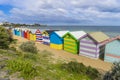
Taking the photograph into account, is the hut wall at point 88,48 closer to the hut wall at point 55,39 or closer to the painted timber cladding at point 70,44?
the painted timber cladding at point 70,44

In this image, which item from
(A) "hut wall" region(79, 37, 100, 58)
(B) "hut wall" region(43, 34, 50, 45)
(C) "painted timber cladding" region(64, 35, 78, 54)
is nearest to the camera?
(A) "hut wall" region(79, 37, 100, 58)

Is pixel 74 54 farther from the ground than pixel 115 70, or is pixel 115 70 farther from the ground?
pixel 115 70

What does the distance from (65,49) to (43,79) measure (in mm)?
18273

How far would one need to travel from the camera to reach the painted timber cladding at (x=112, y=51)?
1711 cm

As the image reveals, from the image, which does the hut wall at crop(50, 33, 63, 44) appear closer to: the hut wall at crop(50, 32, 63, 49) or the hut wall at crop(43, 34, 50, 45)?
the hut wall at crop(50, 32, 63, 49)

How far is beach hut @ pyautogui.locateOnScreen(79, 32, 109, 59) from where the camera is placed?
19156 mm

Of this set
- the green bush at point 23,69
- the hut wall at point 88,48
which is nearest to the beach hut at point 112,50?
the hut wall at point 88,48

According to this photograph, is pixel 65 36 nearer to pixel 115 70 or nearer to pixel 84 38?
pixel 84 38

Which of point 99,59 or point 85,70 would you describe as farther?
point 99,59

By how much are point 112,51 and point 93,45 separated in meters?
2.46

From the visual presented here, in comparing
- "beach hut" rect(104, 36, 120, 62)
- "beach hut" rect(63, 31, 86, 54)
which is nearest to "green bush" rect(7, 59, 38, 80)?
"beach hut" rect(104, 36, 120, 62)

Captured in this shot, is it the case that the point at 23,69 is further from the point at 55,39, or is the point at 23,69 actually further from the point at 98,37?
the point at 55,39

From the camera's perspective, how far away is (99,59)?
19.3m

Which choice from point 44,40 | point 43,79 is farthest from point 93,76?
point 44,40
